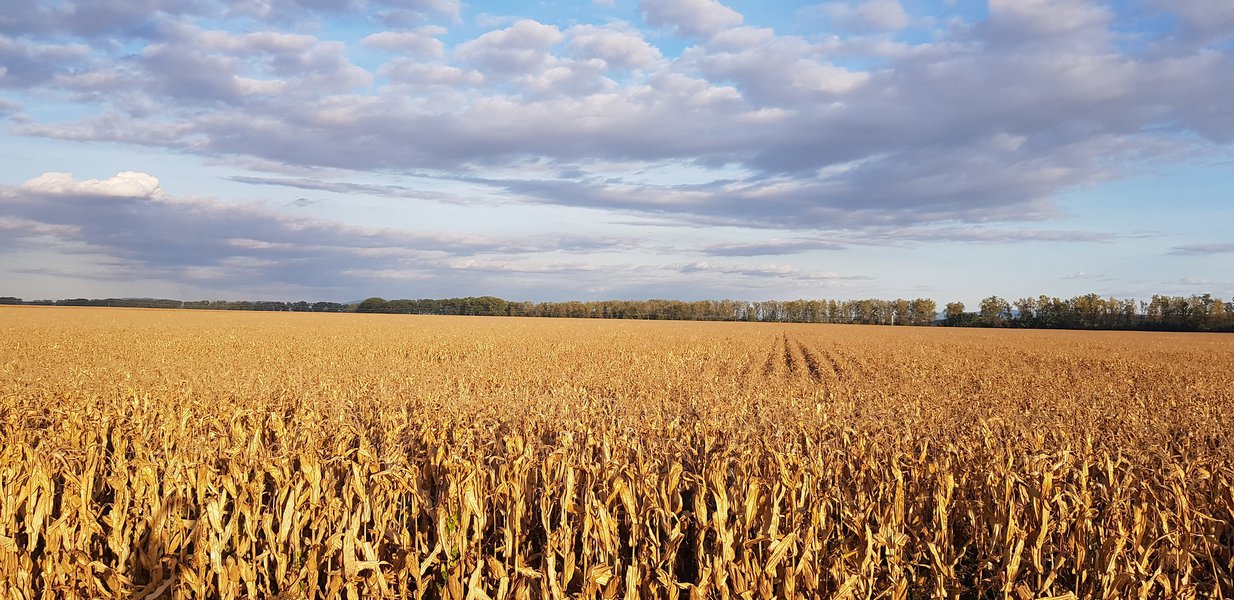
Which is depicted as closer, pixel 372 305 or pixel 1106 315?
pixel 1106 315

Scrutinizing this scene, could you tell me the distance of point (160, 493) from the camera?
5152 millimetres

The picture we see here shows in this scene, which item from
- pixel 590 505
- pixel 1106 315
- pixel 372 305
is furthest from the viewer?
pixel 372 305

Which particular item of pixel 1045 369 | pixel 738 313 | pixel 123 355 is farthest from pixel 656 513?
pixel 738 313

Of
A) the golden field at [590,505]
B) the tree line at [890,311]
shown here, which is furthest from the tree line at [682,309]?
the golden field at [590,505]

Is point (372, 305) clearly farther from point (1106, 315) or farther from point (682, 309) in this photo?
point (1106, 315)

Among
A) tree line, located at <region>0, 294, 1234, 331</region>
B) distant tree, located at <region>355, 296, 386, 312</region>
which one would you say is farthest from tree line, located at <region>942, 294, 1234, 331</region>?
distant tree, located at <region>355, 296, 386, 312</region>

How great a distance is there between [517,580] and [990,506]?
10.5 ft

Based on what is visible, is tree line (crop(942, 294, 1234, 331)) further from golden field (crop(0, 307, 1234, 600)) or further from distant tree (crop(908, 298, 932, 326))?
golden field (crop(0, 307, 1234, 600))

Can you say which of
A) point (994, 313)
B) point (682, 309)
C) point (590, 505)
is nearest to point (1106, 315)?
point (994, 313)

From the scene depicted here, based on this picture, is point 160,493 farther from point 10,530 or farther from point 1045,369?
point 1045,369

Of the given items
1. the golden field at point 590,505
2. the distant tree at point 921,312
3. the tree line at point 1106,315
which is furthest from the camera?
the distant tree at point 921,312

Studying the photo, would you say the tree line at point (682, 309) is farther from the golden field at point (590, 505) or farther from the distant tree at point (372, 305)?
the golden field at point (590, 505)

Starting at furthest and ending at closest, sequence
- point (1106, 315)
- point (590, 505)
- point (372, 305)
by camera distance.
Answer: point (372, 305)
point (1106, 315)
point (590, 505)

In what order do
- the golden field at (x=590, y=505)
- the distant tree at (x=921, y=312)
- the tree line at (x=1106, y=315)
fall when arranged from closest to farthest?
1. the golden field at (x=590, y=505)
2. the tree line at (x=1106, y=315)
3. the distant tree at (x=921, y=312)
